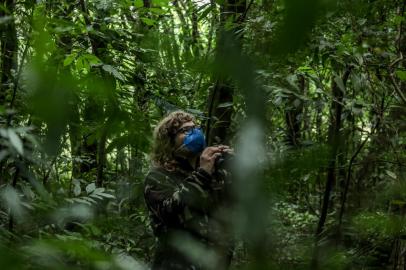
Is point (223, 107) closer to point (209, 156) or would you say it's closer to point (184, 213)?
point (209, 156)

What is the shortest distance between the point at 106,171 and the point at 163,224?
53.8 inches

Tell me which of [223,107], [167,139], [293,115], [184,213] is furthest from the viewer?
[293,115]

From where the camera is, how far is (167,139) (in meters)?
2.05

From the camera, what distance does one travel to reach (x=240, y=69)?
1.07 feet

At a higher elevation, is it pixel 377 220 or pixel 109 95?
pixel 109 95

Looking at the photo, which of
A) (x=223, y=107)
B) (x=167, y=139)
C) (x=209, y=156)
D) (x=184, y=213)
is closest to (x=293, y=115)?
A: (x=223, y=107)

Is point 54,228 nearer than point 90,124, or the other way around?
point 90,124

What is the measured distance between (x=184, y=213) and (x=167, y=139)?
2.86 feet

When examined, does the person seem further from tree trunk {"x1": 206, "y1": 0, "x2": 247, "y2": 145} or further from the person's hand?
tree trunk {"x1": 206, "y1": 0, "x2": 247, "y2": 145}

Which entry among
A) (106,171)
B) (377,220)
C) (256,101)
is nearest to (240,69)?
(256,101)

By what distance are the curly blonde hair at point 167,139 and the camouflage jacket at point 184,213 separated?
43 millimetres

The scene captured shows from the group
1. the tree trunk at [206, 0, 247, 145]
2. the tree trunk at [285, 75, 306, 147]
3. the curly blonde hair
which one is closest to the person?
the curly blonde hair

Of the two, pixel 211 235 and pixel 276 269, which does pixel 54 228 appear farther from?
pixel 276 269

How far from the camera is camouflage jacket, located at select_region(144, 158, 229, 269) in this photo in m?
0.62
